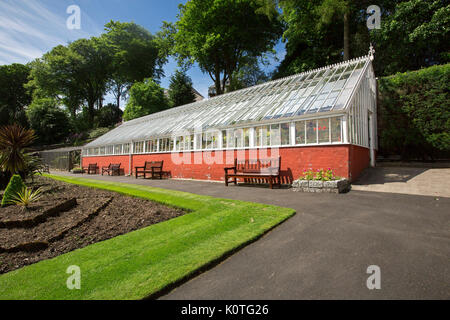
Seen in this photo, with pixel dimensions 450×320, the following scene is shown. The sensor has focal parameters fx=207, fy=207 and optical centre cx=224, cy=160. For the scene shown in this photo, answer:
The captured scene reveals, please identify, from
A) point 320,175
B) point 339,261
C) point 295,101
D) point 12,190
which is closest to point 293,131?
point 295,101

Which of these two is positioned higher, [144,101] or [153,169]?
[144,101]

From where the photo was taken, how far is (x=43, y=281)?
241 cm

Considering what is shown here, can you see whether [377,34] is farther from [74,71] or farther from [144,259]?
[74,71]

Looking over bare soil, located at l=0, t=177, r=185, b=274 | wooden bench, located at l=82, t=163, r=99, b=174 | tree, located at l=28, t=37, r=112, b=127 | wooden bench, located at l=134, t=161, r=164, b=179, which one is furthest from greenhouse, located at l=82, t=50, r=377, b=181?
tree, located at l=28, t=37, r=112, b=127

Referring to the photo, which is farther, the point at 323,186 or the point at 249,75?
the point at 249,75

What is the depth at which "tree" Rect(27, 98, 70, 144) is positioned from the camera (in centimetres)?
3628

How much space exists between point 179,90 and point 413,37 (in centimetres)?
2951

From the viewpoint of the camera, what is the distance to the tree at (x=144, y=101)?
33.3 meters

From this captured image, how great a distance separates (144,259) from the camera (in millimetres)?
2795

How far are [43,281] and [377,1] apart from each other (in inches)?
1153

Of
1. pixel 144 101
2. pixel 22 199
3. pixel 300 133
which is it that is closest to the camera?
pixel 22 199

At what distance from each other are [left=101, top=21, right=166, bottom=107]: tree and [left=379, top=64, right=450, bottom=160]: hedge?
1731 inches

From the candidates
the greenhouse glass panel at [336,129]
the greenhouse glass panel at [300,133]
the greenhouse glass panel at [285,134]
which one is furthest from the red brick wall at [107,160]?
the greenhouse glass panel at [336,129]

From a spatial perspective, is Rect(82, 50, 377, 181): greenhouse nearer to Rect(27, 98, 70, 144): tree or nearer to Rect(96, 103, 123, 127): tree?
Rect(27, 98, 70, 144): tree
